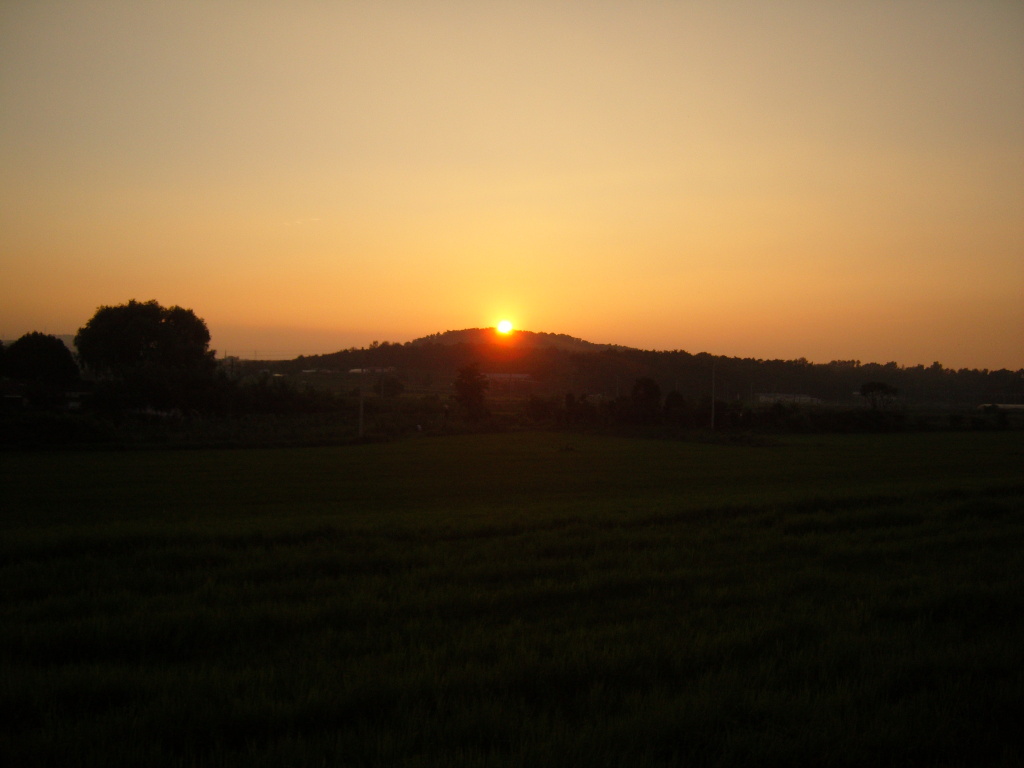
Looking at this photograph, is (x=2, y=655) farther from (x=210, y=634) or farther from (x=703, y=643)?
(x=703, y=643)

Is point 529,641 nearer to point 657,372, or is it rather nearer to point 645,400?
point 645,400

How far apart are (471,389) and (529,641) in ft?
227

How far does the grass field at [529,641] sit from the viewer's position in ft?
15.0

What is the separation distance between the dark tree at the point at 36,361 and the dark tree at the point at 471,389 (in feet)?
141

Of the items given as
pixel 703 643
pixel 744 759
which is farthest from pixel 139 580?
pixel 744 759

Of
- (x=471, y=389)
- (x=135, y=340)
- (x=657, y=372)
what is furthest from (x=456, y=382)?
(x=657, y=372)

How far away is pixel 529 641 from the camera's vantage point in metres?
6.42

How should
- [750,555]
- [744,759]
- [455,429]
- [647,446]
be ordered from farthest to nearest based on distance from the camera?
[455,429], [647,446], [750,555], [744,759]

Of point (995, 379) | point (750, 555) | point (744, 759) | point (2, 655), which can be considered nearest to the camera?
point (744, 759)

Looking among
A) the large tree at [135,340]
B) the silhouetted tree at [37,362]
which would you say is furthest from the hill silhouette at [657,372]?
the silhouetted tree at [37,362]

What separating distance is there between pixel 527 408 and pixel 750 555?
69529mm

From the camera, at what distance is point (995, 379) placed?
545 ft

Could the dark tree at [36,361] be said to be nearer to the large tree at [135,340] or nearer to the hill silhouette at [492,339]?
the large tree at [135,340]

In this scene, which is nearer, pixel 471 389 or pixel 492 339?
pixel 471 389
